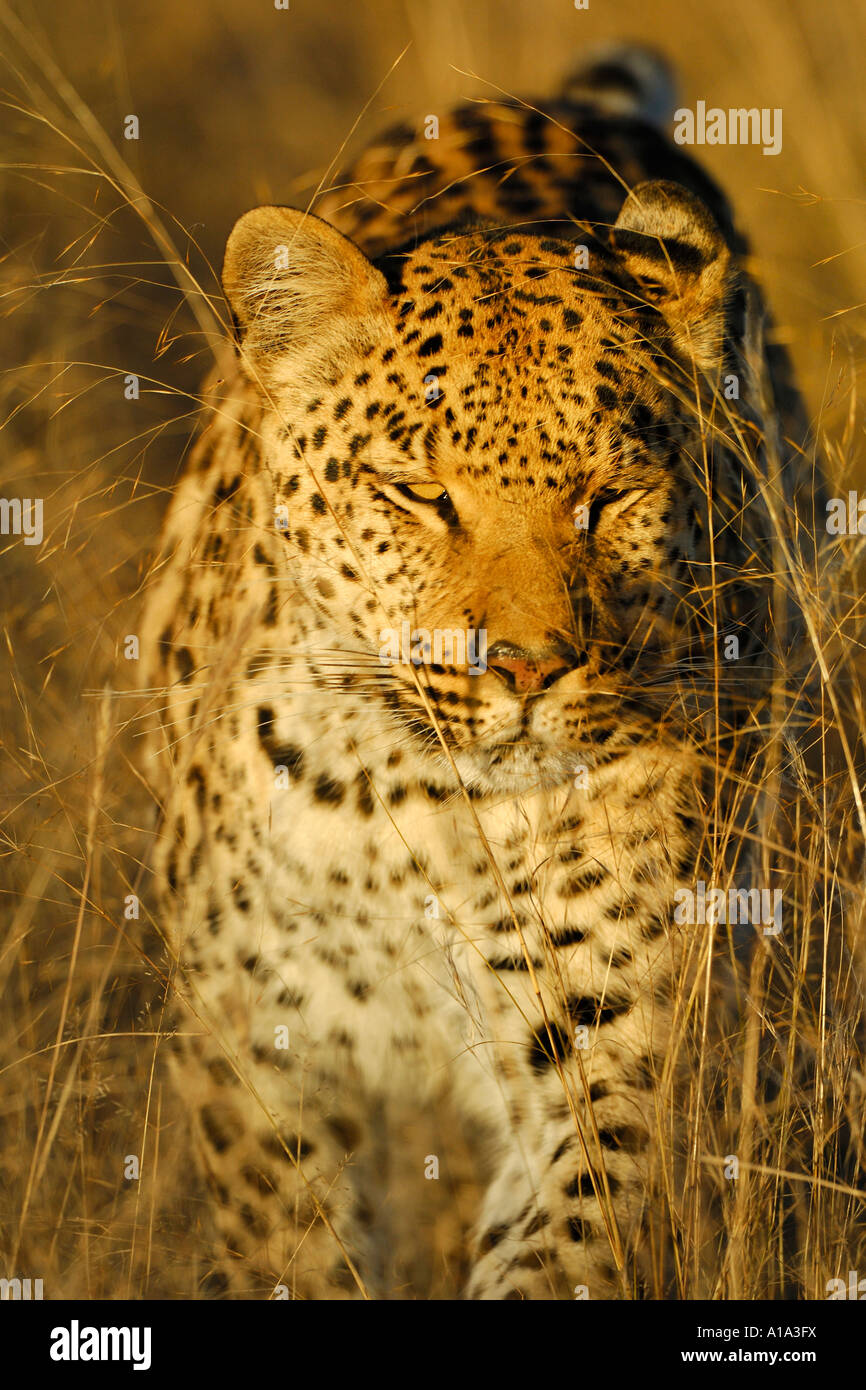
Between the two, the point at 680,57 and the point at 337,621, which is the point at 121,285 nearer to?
the point at 337,621

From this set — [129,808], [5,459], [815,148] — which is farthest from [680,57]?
[129,808]

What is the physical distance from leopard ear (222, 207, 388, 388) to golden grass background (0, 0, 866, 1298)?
12 centimetres

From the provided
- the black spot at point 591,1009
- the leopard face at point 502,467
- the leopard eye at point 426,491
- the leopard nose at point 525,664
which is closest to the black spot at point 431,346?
the leopard face at point 502,467

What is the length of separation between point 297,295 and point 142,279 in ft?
1.12

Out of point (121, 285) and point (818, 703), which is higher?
point (121, 285)

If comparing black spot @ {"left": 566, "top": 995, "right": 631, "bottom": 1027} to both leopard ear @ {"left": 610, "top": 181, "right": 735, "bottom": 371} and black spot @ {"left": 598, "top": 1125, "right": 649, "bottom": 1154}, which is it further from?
leopard ear @ {"left": 610, "top": 181, "right": 735, "bottom": 371}

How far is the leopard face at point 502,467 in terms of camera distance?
2500 millimetres

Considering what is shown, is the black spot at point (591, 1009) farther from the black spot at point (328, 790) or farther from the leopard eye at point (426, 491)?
the leopard eye at point (426, 491)

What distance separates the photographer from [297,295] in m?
2.81

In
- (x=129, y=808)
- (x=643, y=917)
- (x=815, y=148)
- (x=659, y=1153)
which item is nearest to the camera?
(x=659, y=1153)

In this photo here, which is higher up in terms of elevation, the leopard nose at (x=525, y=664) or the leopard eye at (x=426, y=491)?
the leopard eye at (x=426, y=491)

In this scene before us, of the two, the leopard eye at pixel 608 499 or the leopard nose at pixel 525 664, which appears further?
the leopard eye at pixel 608 499
